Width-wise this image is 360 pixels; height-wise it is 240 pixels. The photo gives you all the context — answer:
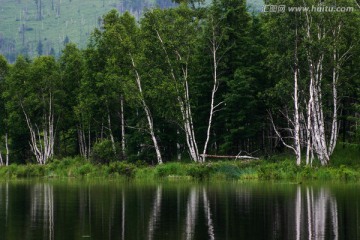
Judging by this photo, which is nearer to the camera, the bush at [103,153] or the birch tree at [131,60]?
the birch tree at [131,60]

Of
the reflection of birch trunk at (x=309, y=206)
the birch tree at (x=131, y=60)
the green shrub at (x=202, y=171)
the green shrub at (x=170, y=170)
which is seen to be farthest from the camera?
the birch tree at (x=131, y=60)

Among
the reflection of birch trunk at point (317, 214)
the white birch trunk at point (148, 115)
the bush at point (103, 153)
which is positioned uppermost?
the white birch trunk at point (148, 115)

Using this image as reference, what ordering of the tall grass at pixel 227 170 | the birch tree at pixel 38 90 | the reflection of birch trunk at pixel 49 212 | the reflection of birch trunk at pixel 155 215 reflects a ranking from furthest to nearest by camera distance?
the birch tree at pixel 38 90 → the tall grass at pixel 227 170 → the reflection of birch trunk at pixel 49 212 → the reflection of birch trunk at pixel 155 215

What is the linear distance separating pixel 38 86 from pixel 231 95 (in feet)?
95.2

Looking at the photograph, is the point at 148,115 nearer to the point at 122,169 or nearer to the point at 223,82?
the point at 122,169

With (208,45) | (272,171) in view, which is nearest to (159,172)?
(272,171)

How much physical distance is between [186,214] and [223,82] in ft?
135

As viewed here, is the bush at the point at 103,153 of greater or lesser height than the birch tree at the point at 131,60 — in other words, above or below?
below

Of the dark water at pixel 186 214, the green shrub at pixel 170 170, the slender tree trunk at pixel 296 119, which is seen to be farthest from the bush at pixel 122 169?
the dark water at pixel 186 214

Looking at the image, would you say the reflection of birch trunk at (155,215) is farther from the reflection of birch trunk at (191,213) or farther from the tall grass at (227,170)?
the tall grass at (227,170)

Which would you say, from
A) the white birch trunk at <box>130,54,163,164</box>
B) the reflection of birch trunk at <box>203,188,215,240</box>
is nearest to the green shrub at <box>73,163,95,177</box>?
the white birch trunk at <box>130,54,163,164</box>

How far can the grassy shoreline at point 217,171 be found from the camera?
1984 inches

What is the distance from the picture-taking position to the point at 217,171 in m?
53.9

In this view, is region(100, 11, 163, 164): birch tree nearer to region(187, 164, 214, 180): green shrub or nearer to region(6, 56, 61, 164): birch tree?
region(187, 164, 214, 180): green shrub
